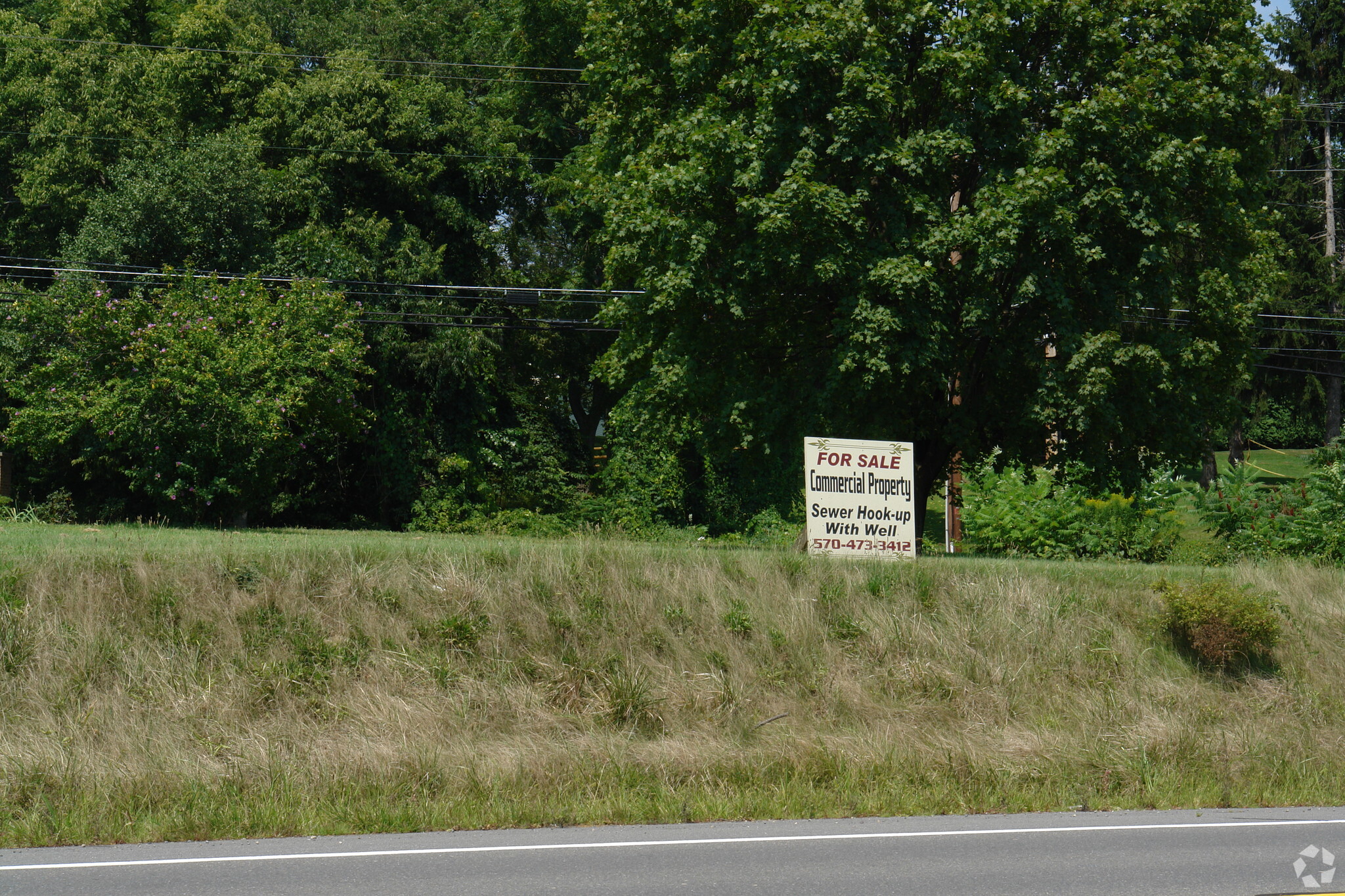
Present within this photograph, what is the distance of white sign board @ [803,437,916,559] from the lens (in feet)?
47.6

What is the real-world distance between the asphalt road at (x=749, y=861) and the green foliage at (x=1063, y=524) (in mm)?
16522

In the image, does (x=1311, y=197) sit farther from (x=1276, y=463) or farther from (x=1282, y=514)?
(x=1282, y=514)

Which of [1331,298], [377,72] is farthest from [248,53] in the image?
[1331,298]

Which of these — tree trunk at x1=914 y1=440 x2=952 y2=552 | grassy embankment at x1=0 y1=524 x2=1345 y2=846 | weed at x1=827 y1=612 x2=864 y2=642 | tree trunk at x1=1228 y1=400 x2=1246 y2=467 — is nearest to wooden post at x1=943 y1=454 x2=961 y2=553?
tree trunk at x1=914 y1=440 x2=952 y2=552

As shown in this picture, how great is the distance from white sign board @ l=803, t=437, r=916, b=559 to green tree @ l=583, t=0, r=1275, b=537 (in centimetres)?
256

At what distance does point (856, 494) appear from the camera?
573 inches

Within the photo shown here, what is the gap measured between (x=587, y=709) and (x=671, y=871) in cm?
473

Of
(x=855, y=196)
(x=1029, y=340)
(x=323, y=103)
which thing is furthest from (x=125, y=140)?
(x=1029, y=340)

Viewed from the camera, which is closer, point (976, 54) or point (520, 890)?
point (520, 890)

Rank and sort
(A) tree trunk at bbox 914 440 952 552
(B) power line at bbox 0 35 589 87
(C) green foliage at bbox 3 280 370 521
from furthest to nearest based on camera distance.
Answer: (B) power line at bbox 0 35 589 87 → (C) green foliage at bbox 3 280 370 521 → (A) tree trunk at bbox 914 440 952 552

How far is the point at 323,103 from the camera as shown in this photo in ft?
102

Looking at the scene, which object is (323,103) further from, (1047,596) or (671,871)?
(671,871)

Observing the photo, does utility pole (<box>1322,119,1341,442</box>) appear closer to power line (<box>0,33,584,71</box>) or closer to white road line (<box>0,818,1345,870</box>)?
power line (<box>0,33,584,71</box>)

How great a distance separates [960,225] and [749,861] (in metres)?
11.5
